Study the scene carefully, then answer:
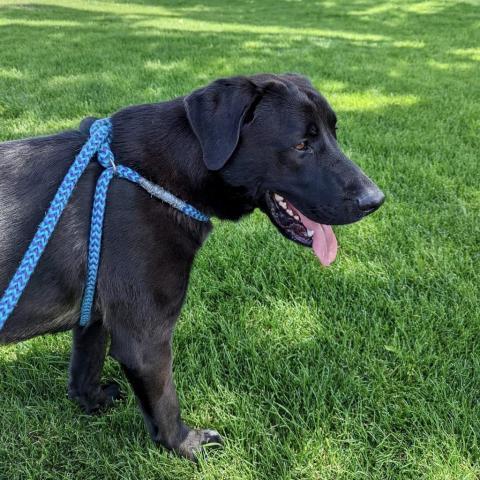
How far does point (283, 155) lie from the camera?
1.98 metres

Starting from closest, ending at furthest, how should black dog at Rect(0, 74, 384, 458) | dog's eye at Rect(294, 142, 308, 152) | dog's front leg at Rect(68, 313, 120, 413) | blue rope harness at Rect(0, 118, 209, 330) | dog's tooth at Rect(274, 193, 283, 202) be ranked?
blue rope harness at Rect(0, 118, 209, 330) → black dog at Rect(0, 74, 384, 458) → dog's eye at Rect(294, 142, 308, 152) → dog's tooth at Rect(274, 193, 283, 202) → dog's front leg at Rect(68, 313, 120, 413)

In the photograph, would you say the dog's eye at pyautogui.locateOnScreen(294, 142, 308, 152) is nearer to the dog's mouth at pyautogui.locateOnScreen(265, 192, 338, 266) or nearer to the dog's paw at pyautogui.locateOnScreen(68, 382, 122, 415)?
the dog's mouth at pyautogui.locateOnScreen(265, 192, 338, 266)

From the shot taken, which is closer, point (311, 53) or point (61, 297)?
point (61, 297)

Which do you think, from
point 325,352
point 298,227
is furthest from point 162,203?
point 325,352

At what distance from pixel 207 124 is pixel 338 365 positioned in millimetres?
1314

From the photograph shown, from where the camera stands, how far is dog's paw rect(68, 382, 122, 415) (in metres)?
2.26

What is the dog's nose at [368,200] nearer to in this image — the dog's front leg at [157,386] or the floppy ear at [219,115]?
the floppy ear at [219,115]

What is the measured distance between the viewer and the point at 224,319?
2.68 meters

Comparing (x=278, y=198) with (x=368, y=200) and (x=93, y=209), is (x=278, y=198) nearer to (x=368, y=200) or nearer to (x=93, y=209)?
(x=368, y=200)

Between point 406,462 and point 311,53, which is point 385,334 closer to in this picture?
point 406,462

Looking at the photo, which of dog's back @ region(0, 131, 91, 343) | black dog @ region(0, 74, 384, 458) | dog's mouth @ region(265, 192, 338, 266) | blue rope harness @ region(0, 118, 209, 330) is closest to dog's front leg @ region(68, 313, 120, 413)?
black dog @ region(0, 74, 384, 458)

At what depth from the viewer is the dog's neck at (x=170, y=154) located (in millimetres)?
1874

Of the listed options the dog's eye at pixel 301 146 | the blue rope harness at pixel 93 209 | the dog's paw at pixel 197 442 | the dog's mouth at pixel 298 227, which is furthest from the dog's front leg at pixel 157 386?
the dog's eye at pixel 301 146

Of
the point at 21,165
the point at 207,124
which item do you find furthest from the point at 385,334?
the point at 21,165
